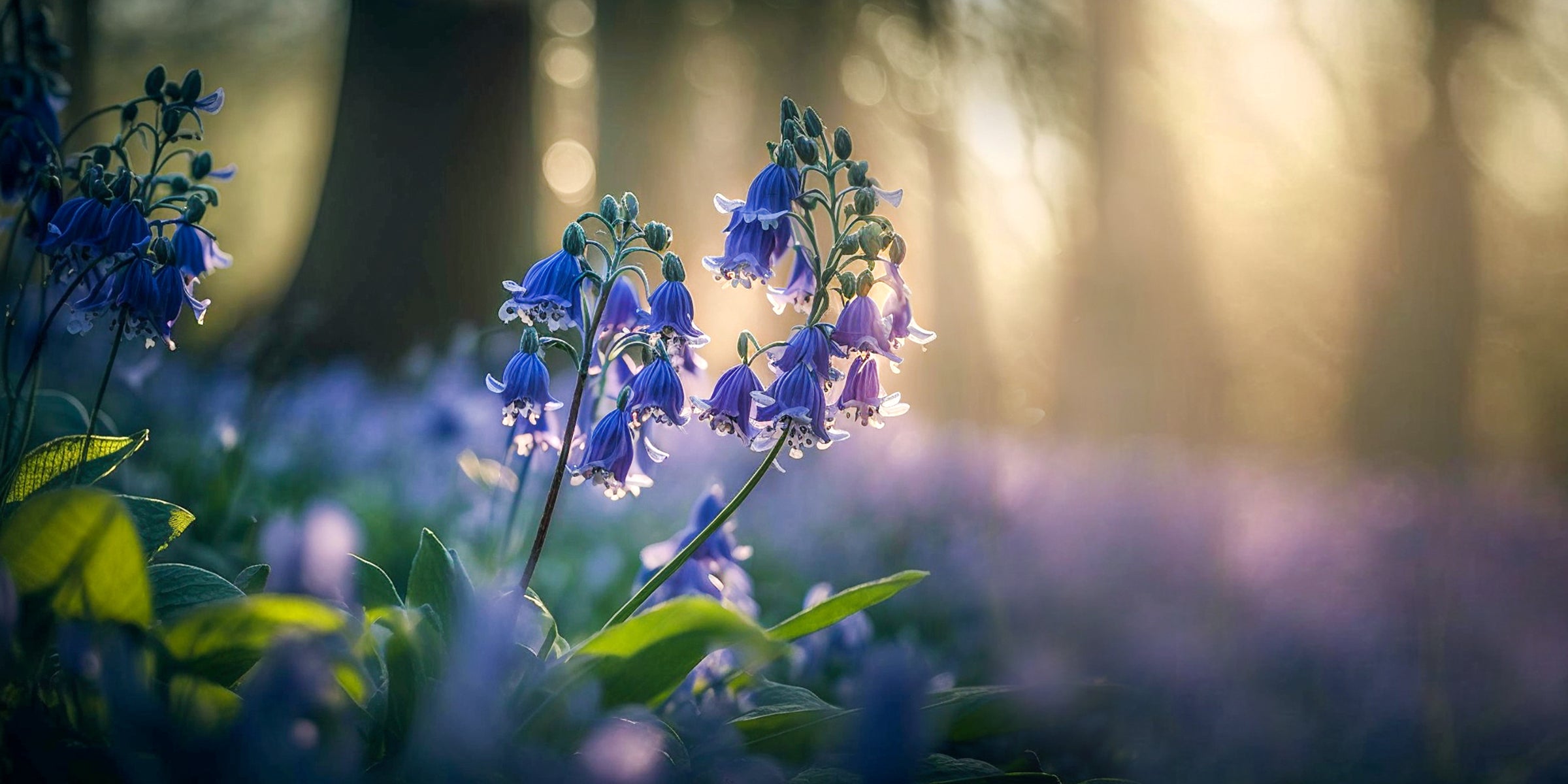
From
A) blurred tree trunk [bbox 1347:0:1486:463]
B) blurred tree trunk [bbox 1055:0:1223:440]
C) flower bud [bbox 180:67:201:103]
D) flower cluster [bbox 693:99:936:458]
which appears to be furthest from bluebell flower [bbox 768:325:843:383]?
blurred tree trunk [bbox 1055:0:1223:440]

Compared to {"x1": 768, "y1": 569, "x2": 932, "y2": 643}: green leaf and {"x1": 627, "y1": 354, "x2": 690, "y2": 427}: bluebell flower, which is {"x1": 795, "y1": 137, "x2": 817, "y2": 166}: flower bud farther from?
{"x1": 768, "y1": 569, "x2": 932, "y2": 643}: green leaf

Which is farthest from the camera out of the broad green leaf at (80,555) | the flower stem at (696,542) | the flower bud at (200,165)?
the flower bud at (200,165)

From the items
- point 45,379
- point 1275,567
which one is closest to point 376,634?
point 1275,567

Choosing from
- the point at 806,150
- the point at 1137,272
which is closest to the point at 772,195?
the point at 806,150

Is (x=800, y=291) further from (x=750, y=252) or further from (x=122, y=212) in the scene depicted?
(x=122, y=212)

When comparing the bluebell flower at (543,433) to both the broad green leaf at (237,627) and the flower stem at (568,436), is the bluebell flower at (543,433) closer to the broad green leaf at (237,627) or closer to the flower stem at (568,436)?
the flower stem at (568,436)

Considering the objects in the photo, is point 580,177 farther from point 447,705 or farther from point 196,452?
point 447,705

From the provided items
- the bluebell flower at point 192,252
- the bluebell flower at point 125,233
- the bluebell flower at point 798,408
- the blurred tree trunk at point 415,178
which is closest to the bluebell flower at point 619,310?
the bluebell flower at point 798,408
